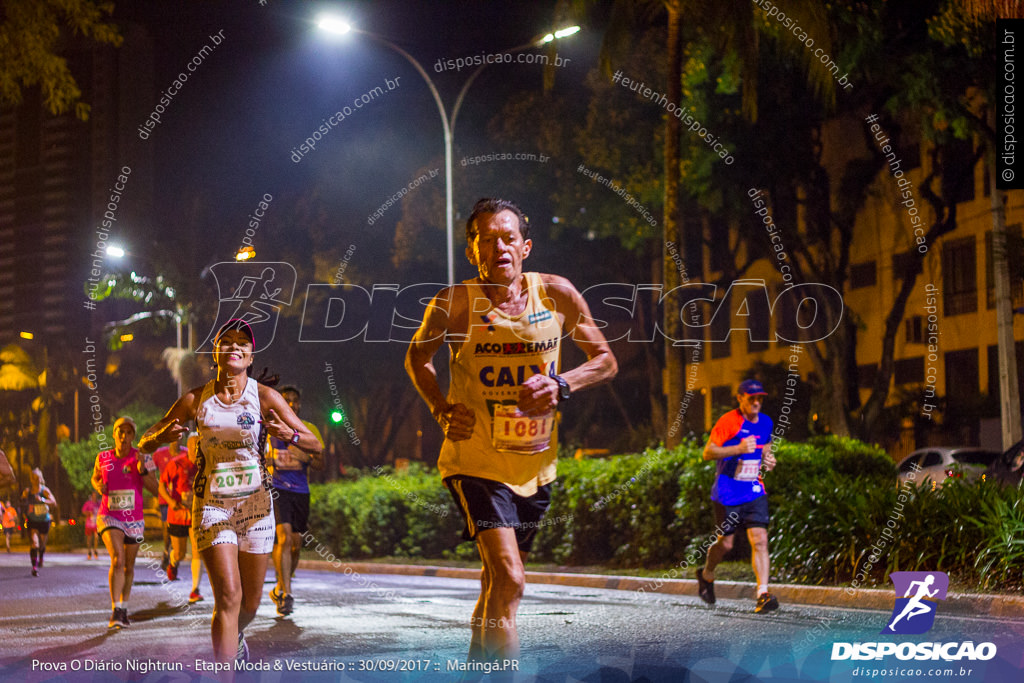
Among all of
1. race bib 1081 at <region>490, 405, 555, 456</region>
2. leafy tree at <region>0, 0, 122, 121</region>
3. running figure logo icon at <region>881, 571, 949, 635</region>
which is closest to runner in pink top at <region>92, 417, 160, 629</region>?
race bib 1081 at <region>490, 405, 555, 456</region>

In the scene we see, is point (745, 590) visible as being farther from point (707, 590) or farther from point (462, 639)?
point (462, 639)

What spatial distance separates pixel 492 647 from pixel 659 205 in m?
25.5

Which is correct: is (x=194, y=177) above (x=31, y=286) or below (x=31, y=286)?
above

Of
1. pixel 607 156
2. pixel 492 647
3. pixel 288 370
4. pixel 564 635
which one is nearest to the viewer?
pixel 492 647

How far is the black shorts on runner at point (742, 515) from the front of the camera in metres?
10.1

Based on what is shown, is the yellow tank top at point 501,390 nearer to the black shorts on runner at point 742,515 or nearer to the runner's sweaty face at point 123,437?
the runner's sweaty face at point 123,437

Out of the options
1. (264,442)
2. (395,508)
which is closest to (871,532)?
(264,442)

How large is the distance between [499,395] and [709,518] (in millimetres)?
9276

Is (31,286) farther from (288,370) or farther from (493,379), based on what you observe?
(288,370)

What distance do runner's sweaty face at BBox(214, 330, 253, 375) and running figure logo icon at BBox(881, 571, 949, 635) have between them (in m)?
4.44

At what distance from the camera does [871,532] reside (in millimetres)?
11195

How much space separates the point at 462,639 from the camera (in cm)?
852

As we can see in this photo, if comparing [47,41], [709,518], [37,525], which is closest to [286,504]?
[709,518]

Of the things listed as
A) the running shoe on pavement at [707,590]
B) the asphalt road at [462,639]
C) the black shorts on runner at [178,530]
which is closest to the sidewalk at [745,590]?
the asphalt road at [462,639]
